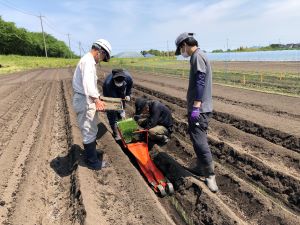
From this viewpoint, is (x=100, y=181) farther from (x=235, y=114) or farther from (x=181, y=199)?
(x=235, y=114)

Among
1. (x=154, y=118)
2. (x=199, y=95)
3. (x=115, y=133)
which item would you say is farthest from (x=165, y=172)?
(x=115, y=133)

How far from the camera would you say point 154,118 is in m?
7.19

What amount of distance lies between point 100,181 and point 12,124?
5731 mm

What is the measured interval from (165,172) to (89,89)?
2.08 metres

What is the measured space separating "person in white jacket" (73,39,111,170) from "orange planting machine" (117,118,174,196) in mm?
901

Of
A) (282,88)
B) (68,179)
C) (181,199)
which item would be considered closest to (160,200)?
(181,199)

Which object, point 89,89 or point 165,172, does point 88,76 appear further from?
point 165,172

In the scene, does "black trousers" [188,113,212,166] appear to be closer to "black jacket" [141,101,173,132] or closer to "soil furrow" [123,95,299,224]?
"soil furrow" [123,95,299,224]

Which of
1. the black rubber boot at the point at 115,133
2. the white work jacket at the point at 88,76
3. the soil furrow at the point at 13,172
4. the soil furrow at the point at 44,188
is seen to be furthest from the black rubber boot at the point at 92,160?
the black rubber boot at the point at 115,133

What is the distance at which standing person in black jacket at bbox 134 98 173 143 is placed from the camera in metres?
7.19

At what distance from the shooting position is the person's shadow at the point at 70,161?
5.92 metres

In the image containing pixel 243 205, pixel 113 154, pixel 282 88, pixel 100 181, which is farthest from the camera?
pixel 282 88

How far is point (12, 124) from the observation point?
10.1 meters

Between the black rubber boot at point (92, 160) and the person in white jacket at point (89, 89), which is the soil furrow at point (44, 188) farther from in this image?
the person in white jacket at point (89, 89)
